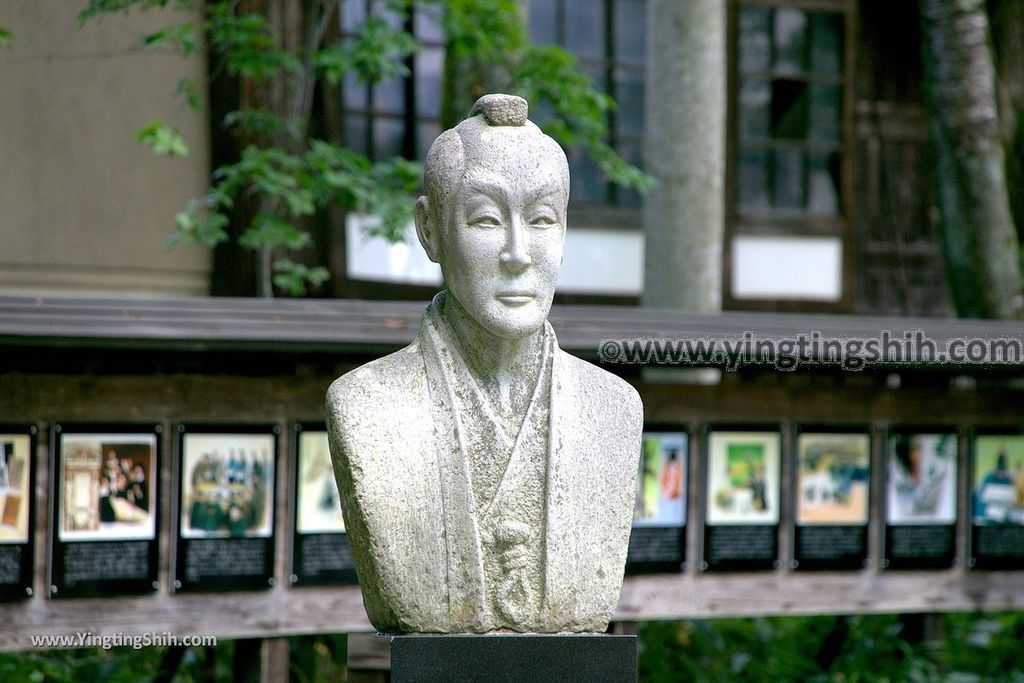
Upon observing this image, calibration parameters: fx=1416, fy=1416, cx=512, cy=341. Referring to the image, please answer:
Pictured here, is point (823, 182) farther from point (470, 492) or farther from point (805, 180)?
point (470, 492)

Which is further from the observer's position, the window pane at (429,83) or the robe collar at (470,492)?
the window pane at (429,83)

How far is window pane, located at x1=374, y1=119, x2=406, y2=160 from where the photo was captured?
9750mm

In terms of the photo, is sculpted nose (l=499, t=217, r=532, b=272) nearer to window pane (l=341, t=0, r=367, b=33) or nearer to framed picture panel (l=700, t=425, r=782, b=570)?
framed picture panel (l=700, t=425, r=782, b=570)

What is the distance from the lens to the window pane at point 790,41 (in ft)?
36.6

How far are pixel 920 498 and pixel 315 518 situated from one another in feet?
9.14

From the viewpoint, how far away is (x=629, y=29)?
10.9 metres

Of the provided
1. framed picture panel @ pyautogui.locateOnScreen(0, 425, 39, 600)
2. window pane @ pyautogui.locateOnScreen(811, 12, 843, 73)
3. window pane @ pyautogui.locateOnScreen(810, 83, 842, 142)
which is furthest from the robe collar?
window pane @ pyautogui.locateOnScreen(811, 12, 843, 73)

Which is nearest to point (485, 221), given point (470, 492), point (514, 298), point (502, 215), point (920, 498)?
point (502, 215)

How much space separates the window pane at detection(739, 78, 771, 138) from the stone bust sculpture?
7708mm

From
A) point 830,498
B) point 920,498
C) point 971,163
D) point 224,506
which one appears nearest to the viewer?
point 224,506

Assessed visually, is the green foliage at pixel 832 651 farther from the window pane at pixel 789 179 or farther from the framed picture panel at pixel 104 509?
the window pane at pixel 789 179

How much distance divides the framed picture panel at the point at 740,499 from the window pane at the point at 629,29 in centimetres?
528

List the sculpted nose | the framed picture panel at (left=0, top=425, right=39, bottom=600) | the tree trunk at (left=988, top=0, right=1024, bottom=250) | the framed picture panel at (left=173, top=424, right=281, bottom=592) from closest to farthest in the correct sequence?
the sculpted nose < the framed picture panel at (left=0, top=425, right=39, bottom=600) < the framed picture panel at (left=173, top=424, right=281, bottom=592) < the tree trunk at (left=988, top=0, right=1024, bottom=250)

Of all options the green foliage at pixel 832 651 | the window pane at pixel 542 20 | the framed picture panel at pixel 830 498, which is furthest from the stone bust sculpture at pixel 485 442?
the window pane at pixel 542 20
